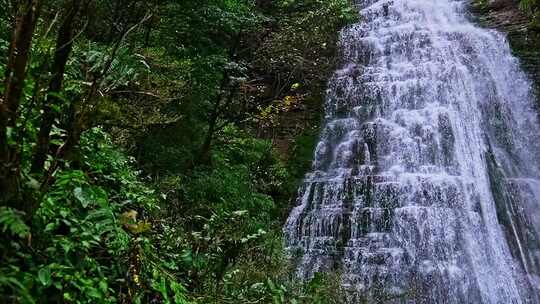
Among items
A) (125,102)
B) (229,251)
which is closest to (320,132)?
(125,102)

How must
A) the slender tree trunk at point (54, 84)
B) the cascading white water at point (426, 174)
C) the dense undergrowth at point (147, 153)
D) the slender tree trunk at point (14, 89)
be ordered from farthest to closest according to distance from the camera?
the cascading white water at point (426, 174) < the slender tree trunk at point (54, 84) < the dense undergrowth at point (147, 153) < the slender tree trunk at point (14, 89)

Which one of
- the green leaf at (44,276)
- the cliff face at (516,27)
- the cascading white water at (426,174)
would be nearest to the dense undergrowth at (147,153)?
the green leaf at (44,276)

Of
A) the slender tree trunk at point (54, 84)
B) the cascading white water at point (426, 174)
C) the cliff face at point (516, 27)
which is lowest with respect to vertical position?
the cascading white water at point (426, 174)

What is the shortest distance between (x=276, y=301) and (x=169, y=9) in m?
6.87

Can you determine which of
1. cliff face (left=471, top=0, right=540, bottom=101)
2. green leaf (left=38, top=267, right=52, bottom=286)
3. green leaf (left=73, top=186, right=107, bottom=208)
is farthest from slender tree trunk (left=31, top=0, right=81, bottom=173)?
cliff face (left=471, top=0, right=540, bottom=101)

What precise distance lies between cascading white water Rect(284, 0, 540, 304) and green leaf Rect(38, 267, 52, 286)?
5.68 meters

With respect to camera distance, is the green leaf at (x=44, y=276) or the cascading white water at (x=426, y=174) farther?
Answer: the cascading white water at (x=426, y=174)

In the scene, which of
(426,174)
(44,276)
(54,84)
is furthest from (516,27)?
(44,276)

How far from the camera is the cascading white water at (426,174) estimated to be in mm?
8891

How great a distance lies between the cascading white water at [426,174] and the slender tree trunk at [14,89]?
19.3ft

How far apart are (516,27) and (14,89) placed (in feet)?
50.2

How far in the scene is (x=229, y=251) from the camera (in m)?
4.30

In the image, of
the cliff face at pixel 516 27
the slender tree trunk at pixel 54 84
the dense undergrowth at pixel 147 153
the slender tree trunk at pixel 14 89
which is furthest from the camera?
the cliff face at pixel 516 27

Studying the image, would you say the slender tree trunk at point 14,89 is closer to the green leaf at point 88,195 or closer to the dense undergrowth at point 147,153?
the dense undergrowth at point 147,153
